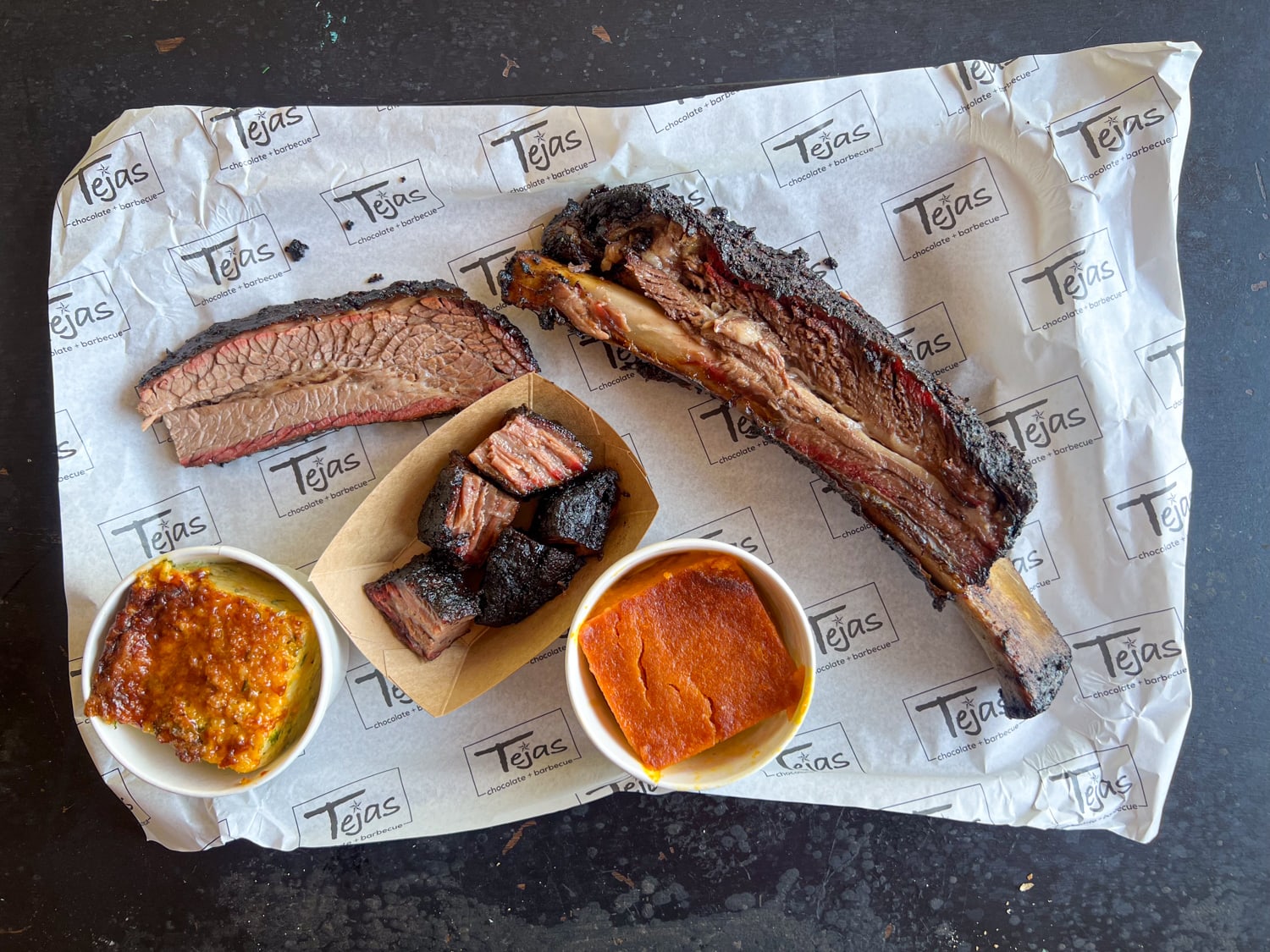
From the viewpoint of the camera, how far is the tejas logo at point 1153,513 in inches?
115

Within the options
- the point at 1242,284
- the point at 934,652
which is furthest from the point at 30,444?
the point at 1242,284

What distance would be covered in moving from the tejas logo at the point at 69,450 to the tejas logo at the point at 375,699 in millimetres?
1220

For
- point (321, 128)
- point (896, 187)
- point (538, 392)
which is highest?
point (321, 128)

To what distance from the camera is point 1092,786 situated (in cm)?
297

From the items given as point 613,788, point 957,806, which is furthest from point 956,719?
point 613,788

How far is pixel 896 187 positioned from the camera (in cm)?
299

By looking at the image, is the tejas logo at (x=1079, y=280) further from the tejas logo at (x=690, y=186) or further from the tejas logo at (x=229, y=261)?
the tejas logo at (x=229, y=261)

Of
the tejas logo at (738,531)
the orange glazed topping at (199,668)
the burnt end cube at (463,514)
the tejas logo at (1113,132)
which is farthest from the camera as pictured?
the tejas logo at (738,531)

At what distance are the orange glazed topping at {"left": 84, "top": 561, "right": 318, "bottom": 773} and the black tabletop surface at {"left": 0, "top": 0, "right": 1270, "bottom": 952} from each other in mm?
882

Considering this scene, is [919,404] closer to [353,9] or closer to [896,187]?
[896,187]

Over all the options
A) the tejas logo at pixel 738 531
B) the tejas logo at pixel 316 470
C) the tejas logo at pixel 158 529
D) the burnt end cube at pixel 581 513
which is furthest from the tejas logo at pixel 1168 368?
the tejas logo at pixel 158 529

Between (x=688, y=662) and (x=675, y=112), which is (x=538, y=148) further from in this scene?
(x=688, y=662)

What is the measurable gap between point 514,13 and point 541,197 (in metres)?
0.76

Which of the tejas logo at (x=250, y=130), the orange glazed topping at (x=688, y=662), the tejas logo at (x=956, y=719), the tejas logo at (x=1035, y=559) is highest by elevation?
the tejas logo at (x=250, y=130)
